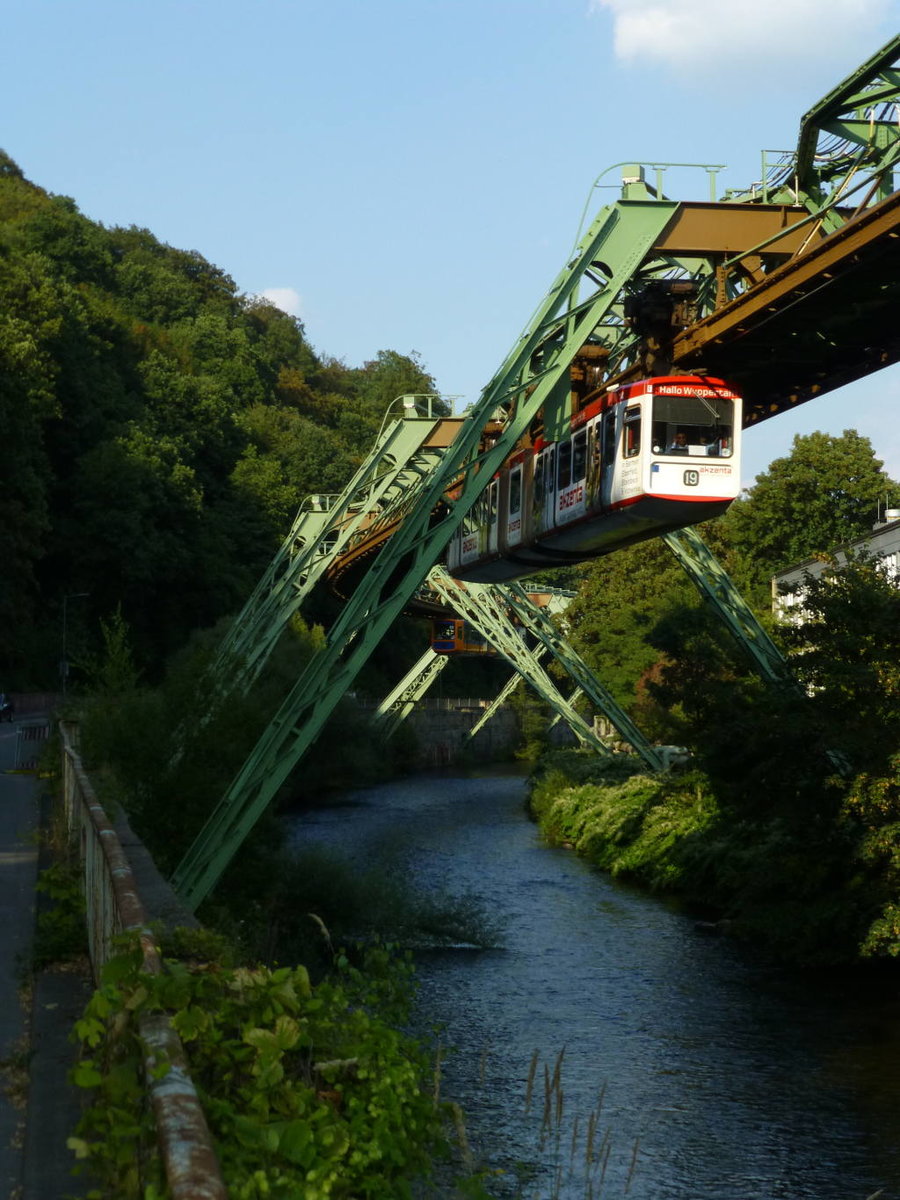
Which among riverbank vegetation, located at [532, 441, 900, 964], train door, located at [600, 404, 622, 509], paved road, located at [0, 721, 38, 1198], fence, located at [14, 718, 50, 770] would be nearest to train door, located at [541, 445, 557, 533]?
train door, located at [600, 404, 622, 509]

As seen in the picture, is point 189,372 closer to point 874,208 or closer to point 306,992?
point 874,208

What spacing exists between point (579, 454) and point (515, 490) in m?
4.50

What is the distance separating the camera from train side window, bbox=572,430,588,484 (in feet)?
77.5

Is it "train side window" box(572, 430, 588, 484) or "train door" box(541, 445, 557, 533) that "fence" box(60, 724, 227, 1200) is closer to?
"train side window" box(572, 430, 588, 484)

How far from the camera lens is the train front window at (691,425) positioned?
841 inches

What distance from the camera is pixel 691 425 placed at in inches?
846

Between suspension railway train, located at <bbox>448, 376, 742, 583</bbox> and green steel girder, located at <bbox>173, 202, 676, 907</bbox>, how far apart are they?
52.5 inches

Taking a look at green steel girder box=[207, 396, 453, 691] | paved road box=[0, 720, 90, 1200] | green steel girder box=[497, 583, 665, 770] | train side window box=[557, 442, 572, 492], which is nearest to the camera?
paved road box=[0, 720, 90, 1200]

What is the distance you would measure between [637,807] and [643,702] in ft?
41.5

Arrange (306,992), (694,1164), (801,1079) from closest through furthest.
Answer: (306,992) → (694,1164) → (801,1079)

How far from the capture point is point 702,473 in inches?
847

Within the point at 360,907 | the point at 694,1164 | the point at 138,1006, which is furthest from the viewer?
the point at 360,907

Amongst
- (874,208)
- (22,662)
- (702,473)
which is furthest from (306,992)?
(22,662)

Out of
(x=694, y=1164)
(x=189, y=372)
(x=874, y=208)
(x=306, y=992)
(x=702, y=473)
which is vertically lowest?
(x=694, y=1164)
